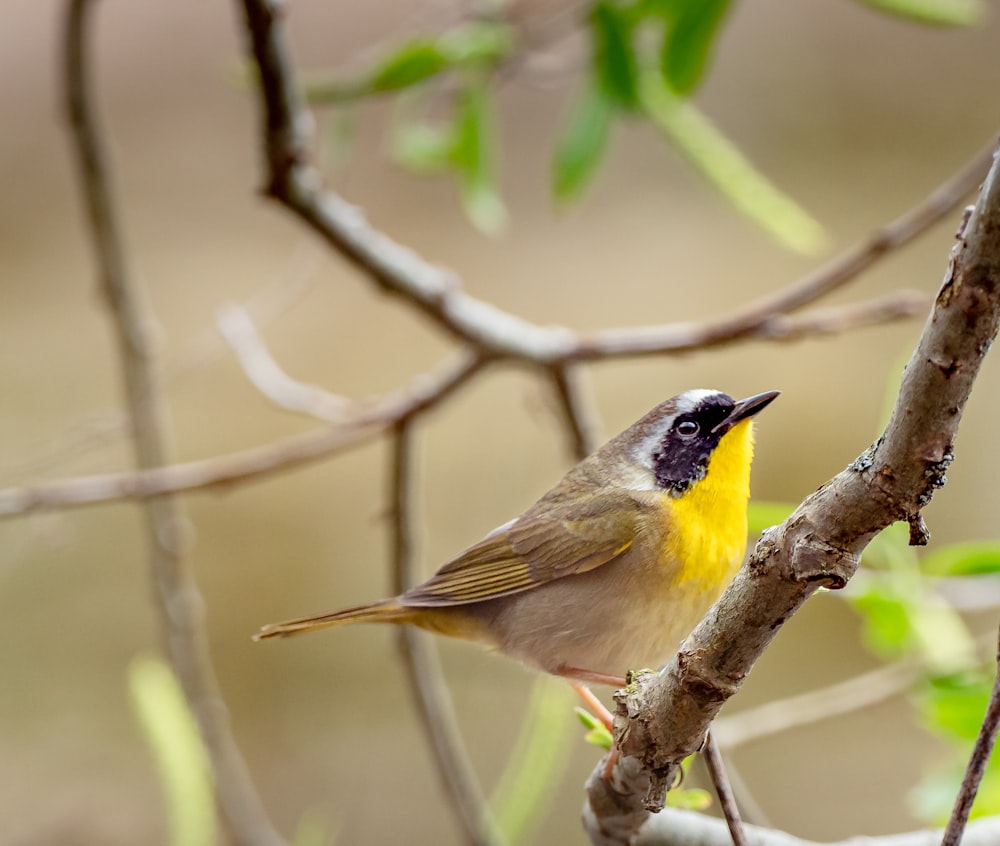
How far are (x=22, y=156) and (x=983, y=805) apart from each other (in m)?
5.20

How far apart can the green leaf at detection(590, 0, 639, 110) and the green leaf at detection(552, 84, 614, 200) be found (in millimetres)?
64

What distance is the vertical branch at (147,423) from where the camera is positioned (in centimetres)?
192

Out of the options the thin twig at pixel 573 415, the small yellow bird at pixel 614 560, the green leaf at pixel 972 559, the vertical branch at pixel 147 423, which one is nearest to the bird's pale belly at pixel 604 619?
the small yellow bird at pixel 614 560

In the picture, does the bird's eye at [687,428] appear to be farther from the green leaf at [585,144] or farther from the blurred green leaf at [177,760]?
the green leaf at [585,144]

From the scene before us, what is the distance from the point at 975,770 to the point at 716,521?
0.52m

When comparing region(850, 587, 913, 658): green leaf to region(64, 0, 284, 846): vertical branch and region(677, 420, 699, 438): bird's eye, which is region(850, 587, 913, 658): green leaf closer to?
region(677, 420, 699, 438): bird's eye

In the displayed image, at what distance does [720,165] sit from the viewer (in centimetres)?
150

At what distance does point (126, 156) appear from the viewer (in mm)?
5117

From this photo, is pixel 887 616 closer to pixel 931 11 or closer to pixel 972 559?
pixel 972 559

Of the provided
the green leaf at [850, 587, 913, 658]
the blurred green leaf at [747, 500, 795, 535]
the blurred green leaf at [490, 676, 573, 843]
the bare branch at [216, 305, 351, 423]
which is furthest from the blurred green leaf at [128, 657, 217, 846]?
the green leaf at [850, 587, 913, 658]

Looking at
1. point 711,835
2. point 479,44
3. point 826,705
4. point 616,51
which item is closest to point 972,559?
point 711,835

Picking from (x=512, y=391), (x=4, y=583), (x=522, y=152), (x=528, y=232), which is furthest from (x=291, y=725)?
(x=522, y=152)

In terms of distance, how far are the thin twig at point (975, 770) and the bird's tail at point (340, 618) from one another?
20.3 inches

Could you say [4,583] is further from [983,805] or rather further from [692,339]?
[983,805]
